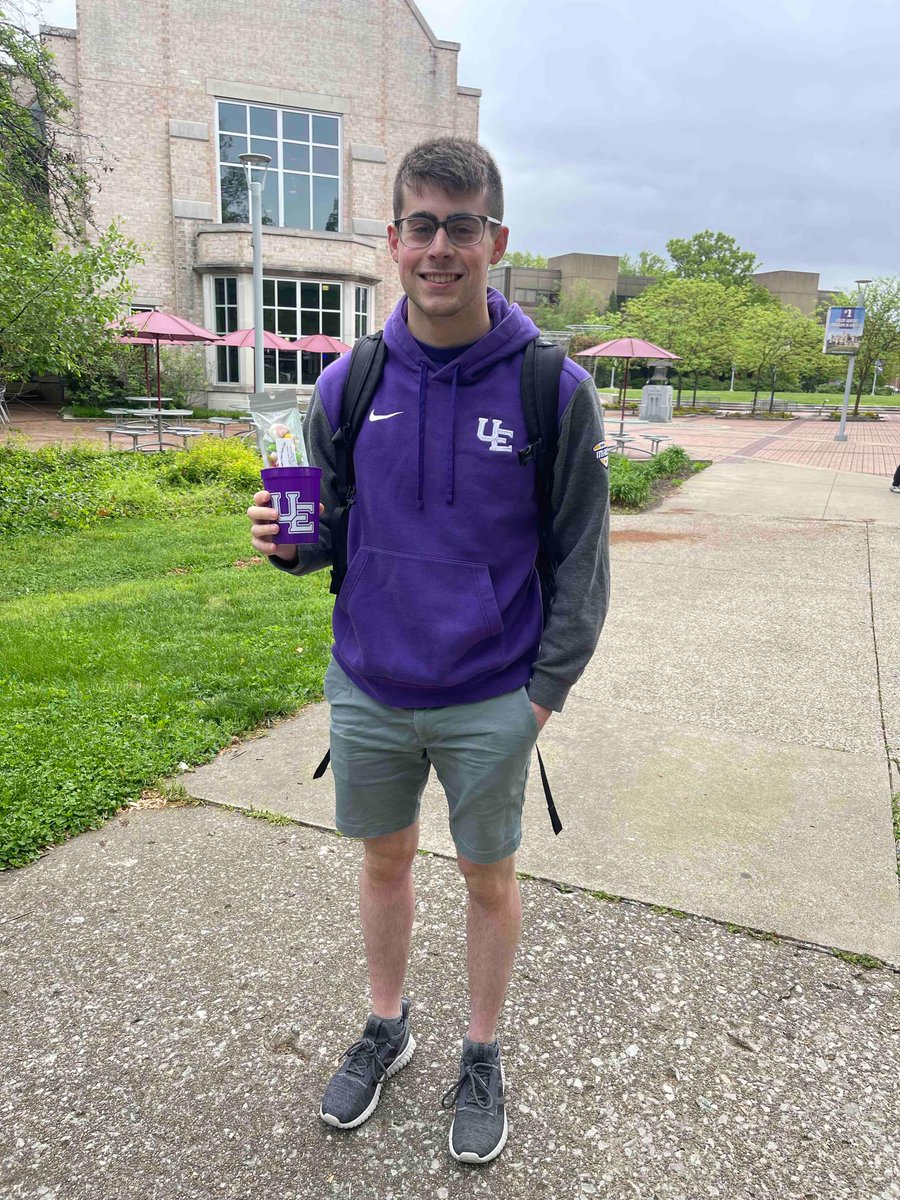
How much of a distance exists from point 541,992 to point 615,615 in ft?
13.8

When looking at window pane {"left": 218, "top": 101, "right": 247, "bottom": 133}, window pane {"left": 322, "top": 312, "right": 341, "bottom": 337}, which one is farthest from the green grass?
window pane {"left": 218, "top": 101, "right": 247, "bottom": 133}

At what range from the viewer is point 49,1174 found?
198 cm

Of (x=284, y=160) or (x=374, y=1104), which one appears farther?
(x=284, y=160)

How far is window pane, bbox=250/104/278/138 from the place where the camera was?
2953 cm

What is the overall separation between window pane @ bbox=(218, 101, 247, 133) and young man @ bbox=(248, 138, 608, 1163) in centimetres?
3184

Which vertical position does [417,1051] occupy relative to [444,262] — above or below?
below

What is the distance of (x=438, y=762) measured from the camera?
2.07m

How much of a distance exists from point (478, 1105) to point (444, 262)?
1.92m

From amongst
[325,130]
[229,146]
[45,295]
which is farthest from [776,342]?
[45,295]

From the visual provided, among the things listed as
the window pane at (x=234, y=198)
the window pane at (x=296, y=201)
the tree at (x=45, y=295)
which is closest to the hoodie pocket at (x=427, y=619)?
the tree at (x=45, y=295)

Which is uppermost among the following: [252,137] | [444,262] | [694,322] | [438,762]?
[252,137]

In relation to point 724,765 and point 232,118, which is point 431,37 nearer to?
point 232,118

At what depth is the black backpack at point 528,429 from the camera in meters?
1.93

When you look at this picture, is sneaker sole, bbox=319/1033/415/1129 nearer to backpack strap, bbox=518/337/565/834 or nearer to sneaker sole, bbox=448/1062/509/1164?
sneaker sole, bbox=448/1062/509/1164
